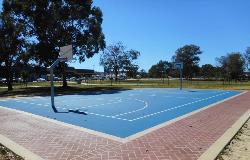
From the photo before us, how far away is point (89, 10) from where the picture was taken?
4206 centimetres

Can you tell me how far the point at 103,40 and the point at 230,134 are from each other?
114 feet

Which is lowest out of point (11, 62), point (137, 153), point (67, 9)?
point (137, 153)

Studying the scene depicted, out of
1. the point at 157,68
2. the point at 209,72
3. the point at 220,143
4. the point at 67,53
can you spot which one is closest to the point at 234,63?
the point at 209,72

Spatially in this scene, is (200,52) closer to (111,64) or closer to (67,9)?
(111,64)

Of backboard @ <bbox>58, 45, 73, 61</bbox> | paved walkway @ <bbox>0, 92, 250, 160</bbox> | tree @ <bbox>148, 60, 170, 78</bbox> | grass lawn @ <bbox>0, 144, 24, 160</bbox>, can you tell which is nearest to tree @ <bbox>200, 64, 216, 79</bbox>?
tree @ <bbox>148, 60, 170, 78</bbox>

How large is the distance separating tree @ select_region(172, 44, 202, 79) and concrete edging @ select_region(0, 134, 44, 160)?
112 m

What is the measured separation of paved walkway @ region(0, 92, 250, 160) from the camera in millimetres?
7227

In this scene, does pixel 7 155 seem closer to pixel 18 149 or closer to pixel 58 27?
pixel 18 149

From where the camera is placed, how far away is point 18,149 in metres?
7.76

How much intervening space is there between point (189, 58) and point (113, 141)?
373ft

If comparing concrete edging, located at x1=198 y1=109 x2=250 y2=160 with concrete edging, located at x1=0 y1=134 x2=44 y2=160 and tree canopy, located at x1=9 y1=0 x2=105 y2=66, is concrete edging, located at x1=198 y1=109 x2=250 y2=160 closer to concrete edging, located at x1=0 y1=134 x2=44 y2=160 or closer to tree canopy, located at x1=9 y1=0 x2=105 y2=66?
concrete edging, located at x1=0 y1=134 x2=44 y2=160

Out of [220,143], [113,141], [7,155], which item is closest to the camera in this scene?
[7,155]

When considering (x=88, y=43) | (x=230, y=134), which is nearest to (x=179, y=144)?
(x=230, y=134)

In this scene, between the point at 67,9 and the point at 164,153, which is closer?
the point at 164,153
